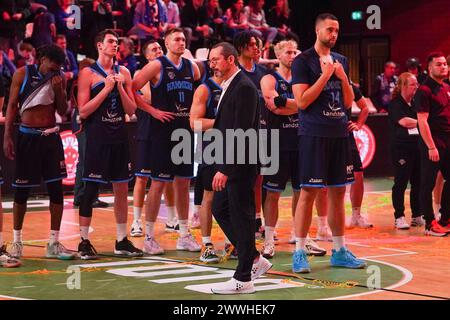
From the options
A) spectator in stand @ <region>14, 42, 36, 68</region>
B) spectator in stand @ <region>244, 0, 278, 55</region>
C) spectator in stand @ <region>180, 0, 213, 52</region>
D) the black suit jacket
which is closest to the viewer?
the black suit jacket

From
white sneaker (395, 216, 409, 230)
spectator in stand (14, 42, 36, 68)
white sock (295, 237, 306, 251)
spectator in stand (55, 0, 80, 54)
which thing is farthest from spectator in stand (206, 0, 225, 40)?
white sock (295, 237, 306, 251)

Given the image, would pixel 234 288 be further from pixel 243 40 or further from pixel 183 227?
pixel 243 40

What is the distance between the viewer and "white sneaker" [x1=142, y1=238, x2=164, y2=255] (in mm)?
9516

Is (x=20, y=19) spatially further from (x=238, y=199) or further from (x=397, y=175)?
(x=238, y=199)

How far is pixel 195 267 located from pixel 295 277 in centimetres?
108

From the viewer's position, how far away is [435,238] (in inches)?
420

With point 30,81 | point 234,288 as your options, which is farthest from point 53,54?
point 234,288

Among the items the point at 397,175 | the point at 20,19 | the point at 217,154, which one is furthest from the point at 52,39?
the point at 217,154

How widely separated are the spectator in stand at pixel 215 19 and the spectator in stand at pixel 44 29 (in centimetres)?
404

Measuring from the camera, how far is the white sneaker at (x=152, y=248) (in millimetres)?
9516

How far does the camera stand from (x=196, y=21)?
19656 millimetres

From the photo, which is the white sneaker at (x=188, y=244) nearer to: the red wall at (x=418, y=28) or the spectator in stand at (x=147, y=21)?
the spectator in stand at (x=147, y=21)

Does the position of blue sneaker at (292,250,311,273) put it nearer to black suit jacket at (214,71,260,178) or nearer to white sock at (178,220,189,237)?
black suit jacket at (214,71,260,178)

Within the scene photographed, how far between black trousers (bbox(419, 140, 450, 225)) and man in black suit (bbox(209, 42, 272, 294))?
4213mm
